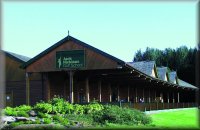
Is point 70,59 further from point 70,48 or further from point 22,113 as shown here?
point 22,113

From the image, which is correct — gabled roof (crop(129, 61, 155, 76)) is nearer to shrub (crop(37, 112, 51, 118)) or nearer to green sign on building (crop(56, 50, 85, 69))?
green sign on building (crop(56, 50, 85, 69))

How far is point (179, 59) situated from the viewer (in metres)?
71.6

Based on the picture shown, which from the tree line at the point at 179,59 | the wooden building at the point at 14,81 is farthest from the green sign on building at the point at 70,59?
the tree line at the point at 179,59

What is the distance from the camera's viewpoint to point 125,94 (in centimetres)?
4306

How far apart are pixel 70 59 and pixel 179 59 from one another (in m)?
46.0

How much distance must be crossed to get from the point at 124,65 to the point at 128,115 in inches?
300

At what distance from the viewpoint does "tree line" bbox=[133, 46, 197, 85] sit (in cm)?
6838

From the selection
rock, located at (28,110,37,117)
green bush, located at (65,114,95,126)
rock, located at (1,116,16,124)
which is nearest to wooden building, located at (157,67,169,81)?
green bush, located at (65,114,95,126)

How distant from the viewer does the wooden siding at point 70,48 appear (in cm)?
2730

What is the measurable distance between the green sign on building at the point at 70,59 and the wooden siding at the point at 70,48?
0.28 m

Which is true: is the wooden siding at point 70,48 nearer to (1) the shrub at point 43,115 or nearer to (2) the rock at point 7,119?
(1) the shrub at point 43,115

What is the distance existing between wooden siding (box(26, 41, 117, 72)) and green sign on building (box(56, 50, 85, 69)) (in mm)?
279

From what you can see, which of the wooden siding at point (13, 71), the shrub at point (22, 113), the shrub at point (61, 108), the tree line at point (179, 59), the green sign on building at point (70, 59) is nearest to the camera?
the shrub at point (22, 113)

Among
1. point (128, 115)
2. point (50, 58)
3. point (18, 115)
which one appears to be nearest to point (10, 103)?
point (50, 58)
